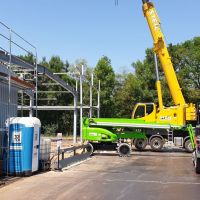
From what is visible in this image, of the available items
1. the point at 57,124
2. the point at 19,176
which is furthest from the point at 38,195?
the point at 57,124

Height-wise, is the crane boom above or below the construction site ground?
above

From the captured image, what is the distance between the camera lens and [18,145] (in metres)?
14.0

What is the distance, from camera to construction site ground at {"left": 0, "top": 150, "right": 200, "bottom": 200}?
11.1 m

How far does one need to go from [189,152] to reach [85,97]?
27.1 m

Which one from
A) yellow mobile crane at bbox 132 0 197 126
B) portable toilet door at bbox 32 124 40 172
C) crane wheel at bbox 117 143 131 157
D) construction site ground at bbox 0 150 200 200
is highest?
yellow mobile crane at bbox 132 0 197 126

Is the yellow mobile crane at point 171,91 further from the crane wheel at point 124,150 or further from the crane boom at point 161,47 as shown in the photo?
the crane wheel at point 124,150

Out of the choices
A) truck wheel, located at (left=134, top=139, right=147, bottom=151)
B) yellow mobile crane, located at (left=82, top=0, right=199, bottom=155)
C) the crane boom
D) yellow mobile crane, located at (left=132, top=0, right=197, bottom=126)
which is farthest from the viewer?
the crane boom

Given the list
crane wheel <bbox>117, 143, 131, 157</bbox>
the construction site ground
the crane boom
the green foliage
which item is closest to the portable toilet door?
the construction site ground

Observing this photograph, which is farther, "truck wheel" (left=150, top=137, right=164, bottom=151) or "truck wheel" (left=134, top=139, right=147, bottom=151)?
"truck wheel" (left=134, top=139, right=147, bottom=151)

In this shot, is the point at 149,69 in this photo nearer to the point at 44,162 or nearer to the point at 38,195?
the point at 44,162

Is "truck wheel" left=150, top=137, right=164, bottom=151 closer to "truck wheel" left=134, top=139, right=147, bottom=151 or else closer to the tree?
"truck wheel" left=134, top=139, right=147, bottom=151

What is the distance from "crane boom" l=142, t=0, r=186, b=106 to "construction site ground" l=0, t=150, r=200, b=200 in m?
12.3

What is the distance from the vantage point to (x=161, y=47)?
29656 mm

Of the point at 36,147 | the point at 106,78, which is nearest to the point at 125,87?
the point at 106,78
